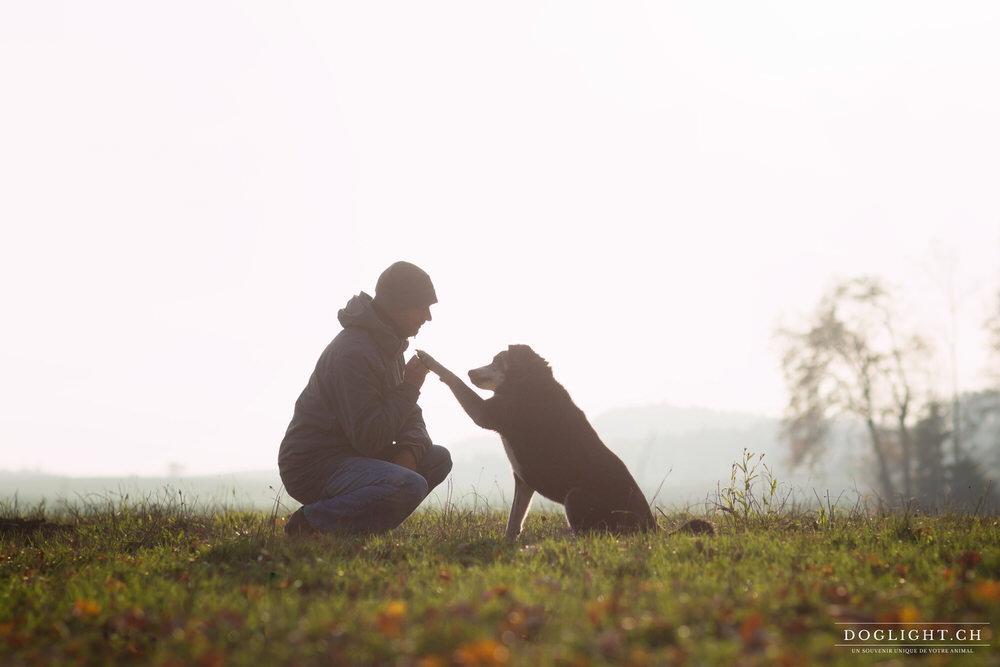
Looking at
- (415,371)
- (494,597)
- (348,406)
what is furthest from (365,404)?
(494,597)

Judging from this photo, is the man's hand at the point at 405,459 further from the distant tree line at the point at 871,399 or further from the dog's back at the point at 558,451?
the distant tree line at the point at 871,399

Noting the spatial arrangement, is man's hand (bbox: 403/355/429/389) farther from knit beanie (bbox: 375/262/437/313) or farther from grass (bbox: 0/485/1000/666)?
grass (bbox: 0/485/1000/666)

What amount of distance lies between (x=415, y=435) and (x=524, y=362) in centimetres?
124

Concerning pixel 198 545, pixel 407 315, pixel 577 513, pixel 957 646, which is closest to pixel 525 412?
pixel 577 513

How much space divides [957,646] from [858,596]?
614 mm

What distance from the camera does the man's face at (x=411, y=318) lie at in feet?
20.5

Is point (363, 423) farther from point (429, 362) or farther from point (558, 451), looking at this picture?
point (558, 451)

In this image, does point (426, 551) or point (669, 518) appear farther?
point (669, 518)

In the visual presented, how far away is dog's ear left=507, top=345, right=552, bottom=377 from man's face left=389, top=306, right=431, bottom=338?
2.86 feet

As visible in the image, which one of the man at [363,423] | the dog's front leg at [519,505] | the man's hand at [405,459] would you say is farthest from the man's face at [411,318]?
the dog's front leg at [519,505]

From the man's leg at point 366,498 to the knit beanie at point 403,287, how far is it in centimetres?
141

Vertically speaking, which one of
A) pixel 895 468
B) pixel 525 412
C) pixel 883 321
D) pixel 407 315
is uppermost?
pixel 883 321

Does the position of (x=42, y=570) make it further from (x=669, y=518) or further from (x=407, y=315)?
(x=669, y=518)

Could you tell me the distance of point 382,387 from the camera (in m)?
6.12
